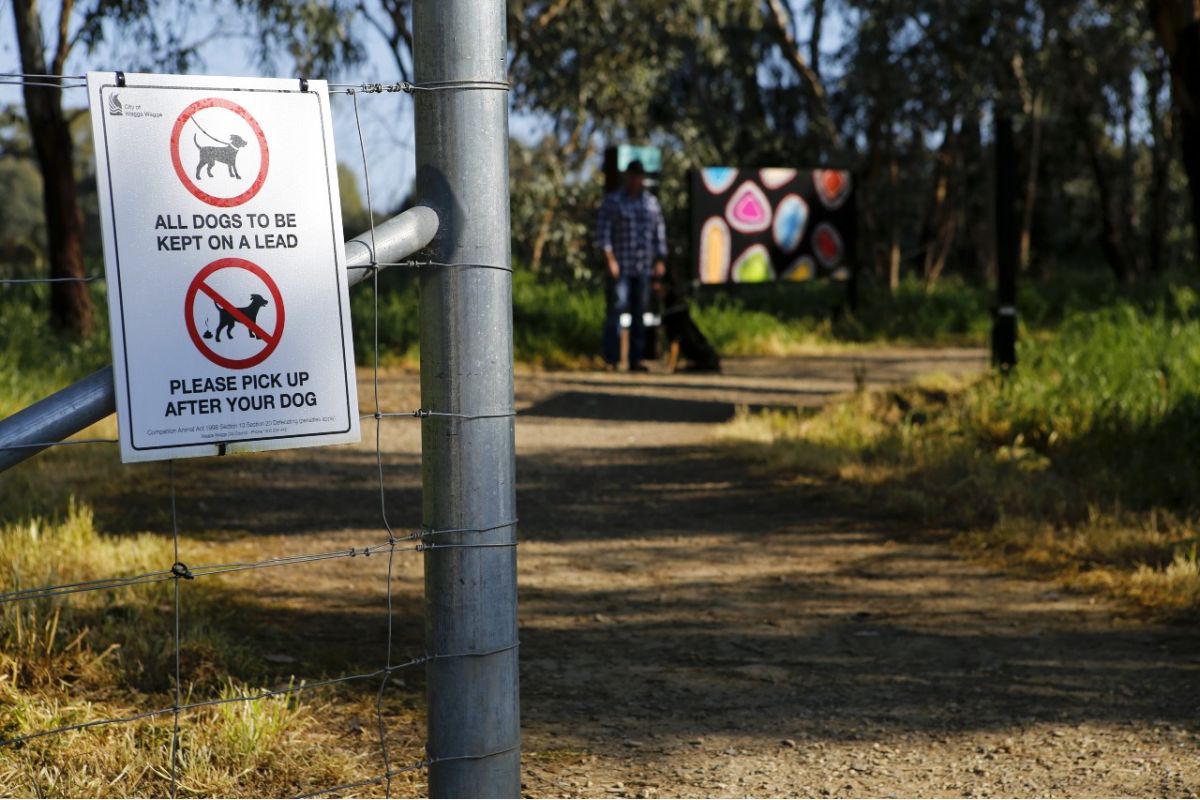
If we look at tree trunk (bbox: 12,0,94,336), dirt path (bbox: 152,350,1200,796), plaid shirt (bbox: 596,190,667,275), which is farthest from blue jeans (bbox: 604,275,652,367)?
tree trunk (bbox: 12,0,94,336)

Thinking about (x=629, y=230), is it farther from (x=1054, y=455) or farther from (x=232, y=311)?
(x=232, y=311)

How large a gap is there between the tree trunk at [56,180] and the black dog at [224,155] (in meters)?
11.1

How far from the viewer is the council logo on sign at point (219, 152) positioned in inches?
84.0

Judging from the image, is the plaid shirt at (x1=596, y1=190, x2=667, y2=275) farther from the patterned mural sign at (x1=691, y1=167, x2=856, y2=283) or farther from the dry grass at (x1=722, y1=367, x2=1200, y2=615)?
the dry grass at (x1=722, y1=367, x2=1200, y2=615)

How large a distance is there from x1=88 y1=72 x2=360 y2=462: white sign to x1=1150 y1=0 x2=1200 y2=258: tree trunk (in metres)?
8.16

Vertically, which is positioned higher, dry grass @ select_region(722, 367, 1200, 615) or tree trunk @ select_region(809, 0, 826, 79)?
tree trunk @ select_region(809, 0, 826, 79)

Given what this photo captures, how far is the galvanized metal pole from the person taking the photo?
2279 mm

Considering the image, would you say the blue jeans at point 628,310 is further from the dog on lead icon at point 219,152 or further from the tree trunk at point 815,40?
the tree trunk at point 815,40

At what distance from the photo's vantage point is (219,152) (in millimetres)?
2162

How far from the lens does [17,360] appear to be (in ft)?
33.1

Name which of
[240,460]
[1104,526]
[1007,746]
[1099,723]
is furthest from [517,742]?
[240,460]

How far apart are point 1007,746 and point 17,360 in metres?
8.42

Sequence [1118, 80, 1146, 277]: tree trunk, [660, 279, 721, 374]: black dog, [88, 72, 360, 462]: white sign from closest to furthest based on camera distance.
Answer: [88, 72, 360, 462]: white sign → [660, 279, 721, 374]: black dog → [1118, 80, 1146, 277]: tree trunk

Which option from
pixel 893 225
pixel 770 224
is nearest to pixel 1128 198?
pixel 893 225
